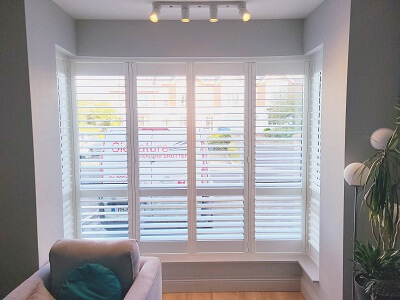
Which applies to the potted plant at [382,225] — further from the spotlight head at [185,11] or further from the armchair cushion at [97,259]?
the spotlight head at [185,11]

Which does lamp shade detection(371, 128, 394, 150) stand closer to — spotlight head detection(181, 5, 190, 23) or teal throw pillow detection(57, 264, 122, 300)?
spotlight head detection(181, 5, 190, 23)

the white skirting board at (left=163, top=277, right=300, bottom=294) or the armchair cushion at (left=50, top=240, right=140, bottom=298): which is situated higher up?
the armchair cushion at (left=50, top=240, right=140, bottom=298)

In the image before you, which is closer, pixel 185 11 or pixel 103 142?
pixel 185 11

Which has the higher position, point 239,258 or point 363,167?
point 363,167

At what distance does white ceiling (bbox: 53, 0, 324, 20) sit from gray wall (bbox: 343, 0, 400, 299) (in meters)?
0.60

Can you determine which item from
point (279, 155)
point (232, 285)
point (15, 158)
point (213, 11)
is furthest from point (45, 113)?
point (232, 285)

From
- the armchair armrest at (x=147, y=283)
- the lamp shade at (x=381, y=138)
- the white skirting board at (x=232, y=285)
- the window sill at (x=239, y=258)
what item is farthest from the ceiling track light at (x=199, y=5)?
the white skirting board at (x=232, y=285)

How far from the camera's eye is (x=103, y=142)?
3.14 metres

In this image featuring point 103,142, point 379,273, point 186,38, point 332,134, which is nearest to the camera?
point 379,273

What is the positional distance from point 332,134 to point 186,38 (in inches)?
62.8

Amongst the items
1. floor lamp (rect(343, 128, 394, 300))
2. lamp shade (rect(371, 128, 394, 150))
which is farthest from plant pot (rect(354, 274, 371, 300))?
lamp shade (rect(371, 128, 394, 150))

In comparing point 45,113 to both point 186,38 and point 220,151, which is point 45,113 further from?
point 220,151

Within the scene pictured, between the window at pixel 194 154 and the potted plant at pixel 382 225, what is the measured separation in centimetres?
109

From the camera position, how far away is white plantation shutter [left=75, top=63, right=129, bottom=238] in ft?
10.2
